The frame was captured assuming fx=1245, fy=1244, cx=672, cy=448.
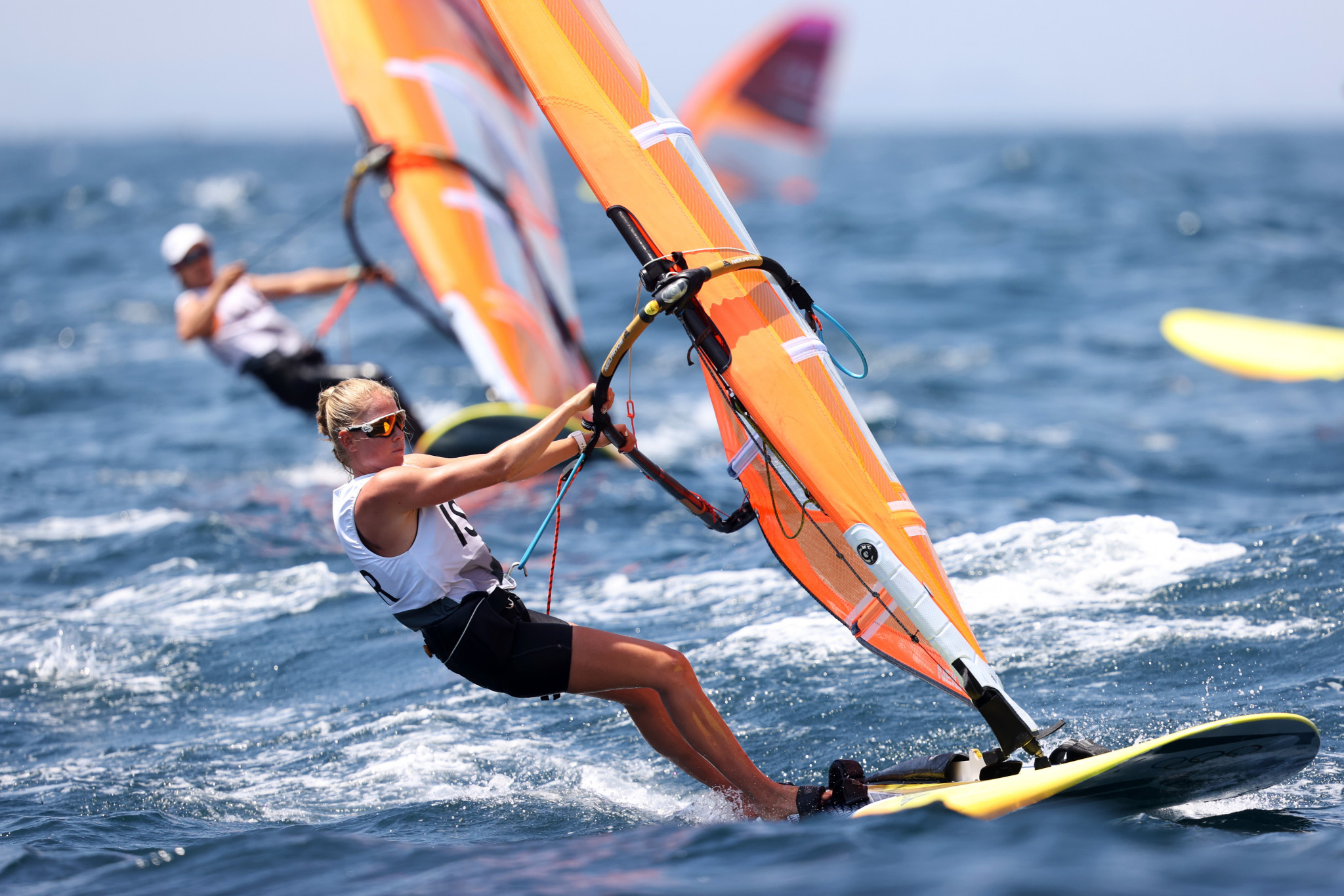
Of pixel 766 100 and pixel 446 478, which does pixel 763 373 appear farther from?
pixel 766 100

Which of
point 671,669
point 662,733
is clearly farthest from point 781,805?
point 671,669

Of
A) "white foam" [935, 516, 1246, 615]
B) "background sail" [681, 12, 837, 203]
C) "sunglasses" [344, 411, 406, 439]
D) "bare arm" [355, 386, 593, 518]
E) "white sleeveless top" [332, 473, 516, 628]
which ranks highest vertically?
"background sail" [681, 12, 837, 203]

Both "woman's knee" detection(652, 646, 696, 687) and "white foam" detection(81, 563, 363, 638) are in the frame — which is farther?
"white foam" detection(81, 563, 363, 638)

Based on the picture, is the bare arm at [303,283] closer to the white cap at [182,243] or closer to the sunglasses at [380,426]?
the white cap at [182,243]

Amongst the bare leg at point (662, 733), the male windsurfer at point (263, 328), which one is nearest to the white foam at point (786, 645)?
the bare leg at point (662, 733)

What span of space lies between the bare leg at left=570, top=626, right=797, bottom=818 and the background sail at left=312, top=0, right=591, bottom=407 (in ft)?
17.3

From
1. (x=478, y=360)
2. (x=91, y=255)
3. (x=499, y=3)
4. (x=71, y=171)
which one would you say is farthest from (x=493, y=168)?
(x=71, y=171)

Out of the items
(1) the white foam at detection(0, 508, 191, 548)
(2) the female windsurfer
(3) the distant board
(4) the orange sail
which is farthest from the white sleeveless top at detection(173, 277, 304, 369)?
(3) the distant board

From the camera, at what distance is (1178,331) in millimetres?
11969

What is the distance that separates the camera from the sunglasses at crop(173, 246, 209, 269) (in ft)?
26.0

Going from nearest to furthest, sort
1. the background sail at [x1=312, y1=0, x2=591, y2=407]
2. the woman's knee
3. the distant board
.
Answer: the woman's knee → the background sail at [x1=312, y1=0, x2=591, y2=407] → the distant board

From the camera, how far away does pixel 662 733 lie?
3.75m

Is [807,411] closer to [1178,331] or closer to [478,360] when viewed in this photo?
[478,360]

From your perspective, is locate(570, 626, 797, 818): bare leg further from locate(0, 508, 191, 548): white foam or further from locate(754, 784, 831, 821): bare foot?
locate(0, 508, 191, 548): white foam
